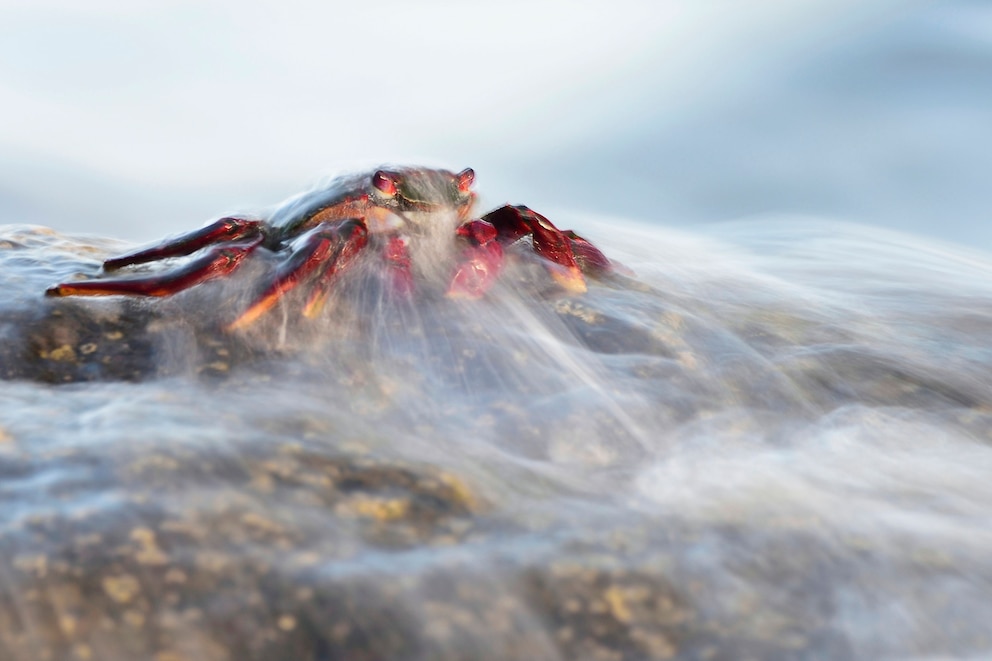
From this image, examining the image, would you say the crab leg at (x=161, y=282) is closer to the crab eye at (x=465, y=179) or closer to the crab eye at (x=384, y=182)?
the crab eye at (x=384, y=182)

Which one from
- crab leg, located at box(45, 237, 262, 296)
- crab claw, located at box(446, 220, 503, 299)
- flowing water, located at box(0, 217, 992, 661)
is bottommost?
flowing water, located at box(0, 217, 992, 661)

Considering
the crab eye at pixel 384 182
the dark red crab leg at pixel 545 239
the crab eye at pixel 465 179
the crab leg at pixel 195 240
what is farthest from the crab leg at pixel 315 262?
the dark red crab leg at pixel 545 239

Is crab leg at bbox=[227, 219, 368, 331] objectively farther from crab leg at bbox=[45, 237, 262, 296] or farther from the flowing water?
crab leg at bbox=[45, 237, 262, 296]

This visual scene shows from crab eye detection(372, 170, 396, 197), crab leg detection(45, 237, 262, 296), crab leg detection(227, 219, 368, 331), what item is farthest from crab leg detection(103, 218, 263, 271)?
crab eye detection(372, 170, 396, 197)

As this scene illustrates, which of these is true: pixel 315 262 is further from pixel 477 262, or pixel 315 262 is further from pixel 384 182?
pixel 477 262

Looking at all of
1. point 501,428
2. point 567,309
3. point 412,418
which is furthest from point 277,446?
point 567,309

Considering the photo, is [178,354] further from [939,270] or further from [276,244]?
[939,270]
